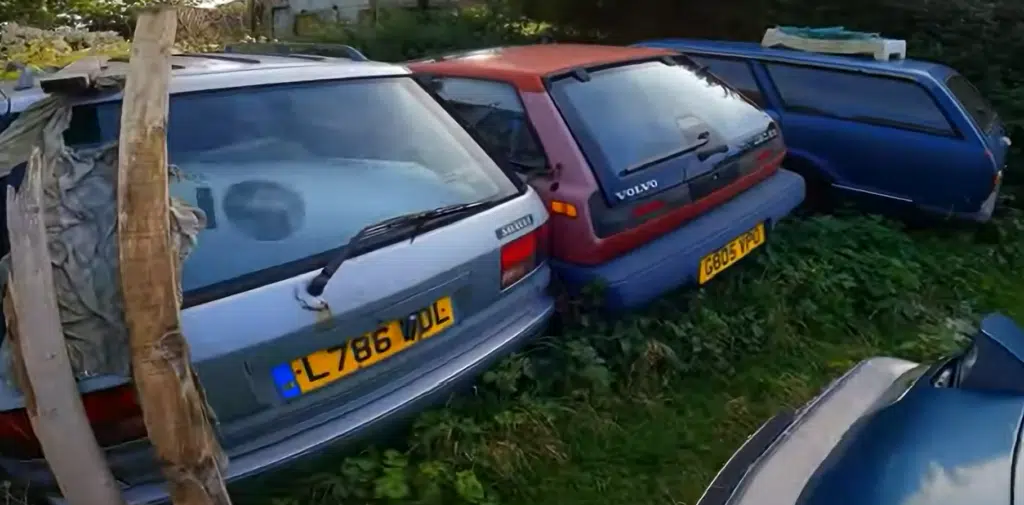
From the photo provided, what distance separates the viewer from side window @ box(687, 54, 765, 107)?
6.53 m

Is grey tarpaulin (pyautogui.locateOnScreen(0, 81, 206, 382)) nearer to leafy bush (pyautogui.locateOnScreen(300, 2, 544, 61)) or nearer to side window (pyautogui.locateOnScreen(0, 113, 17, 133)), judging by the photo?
side window (pyautogui.locateOnScreen(0, 113, 17, 133))

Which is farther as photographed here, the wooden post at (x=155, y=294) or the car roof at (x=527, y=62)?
the car roof at (x=527, y=62)

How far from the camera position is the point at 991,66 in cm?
811

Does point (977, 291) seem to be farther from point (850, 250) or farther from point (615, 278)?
point (615, 278)

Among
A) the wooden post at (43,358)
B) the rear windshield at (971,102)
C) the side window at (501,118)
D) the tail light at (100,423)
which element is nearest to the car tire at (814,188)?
the rear windshield at (971,102)

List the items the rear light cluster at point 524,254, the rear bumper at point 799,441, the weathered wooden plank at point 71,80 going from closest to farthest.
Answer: the rear bumper at point 799,441 → the weathered wooden plank at point 71,80 → the rear light cluster at point 524,254

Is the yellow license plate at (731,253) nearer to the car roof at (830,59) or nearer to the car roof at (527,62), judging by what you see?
the car roof at (527,62)

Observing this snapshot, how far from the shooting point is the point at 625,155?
12.8 feet

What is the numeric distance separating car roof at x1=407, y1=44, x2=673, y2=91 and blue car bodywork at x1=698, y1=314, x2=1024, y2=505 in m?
1.97

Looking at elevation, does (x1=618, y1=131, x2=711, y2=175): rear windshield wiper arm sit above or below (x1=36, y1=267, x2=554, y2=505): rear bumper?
above

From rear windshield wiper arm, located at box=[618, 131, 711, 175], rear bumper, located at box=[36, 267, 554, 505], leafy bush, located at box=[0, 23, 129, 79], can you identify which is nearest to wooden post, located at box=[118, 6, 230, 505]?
rear bumper, located at box=[36, 267, 554, 505]

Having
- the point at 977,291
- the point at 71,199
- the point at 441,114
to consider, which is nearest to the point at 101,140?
the point at 71,199

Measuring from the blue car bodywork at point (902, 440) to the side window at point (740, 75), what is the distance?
13.6ft

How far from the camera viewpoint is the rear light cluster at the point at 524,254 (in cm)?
323
